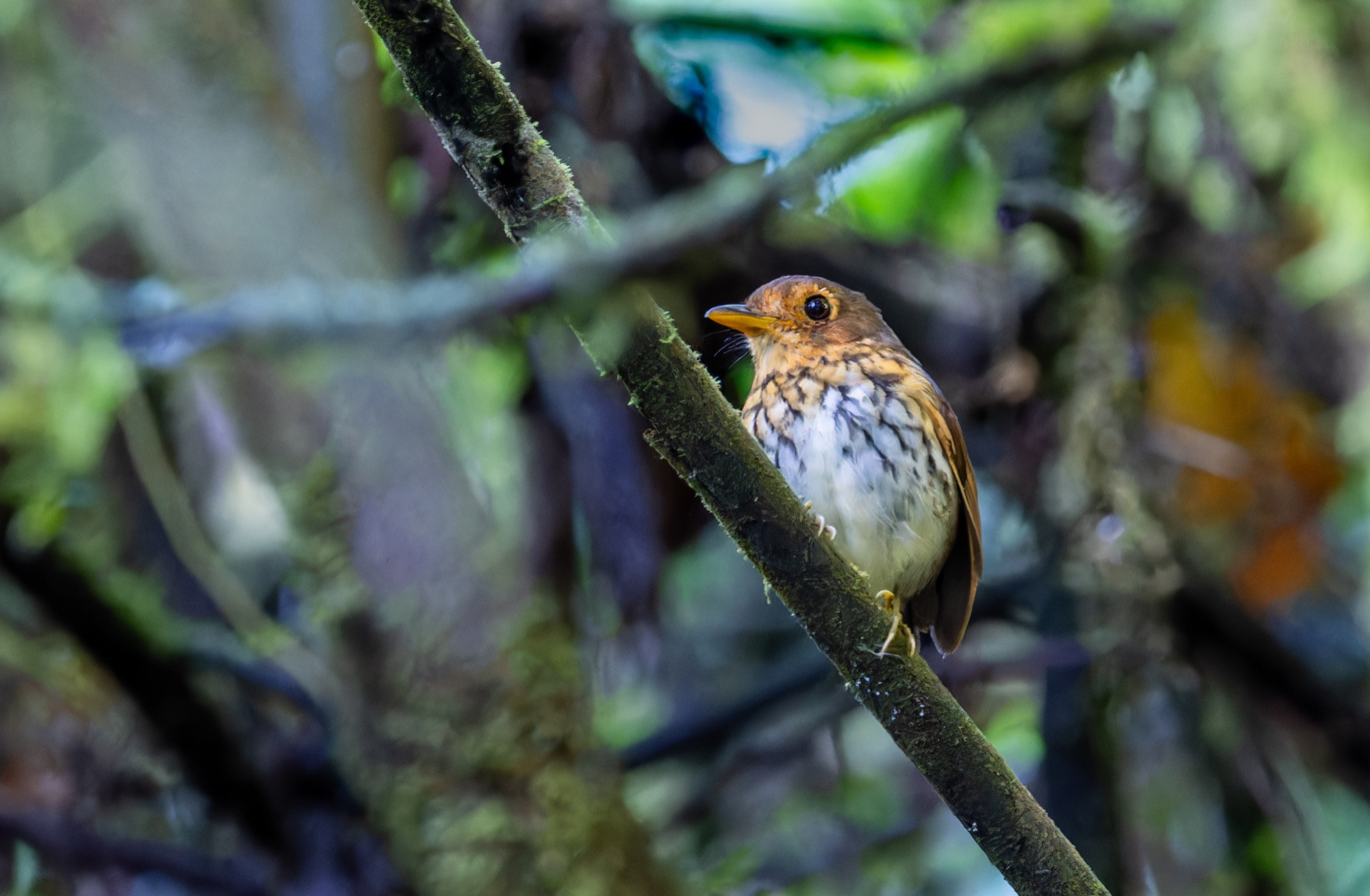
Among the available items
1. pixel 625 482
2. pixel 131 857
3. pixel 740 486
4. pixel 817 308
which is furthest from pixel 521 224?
pixel 131 857

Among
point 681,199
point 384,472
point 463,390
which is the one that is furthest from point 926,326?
point 384,472

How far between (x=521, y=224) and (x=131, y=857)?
2.50 m

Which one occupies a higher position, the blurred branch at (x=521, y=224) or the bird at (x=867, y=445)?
the blurred branch at (x=521, y=224)

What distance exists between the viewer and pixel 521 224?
1472mm

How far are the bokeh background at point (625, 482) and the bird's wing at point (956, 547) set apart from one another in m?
0.54

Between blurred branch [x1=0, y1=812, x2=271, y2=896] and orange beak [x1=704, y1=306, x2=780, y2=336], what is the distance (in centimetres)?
197

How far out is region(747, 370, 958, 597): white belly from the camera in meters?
2.51

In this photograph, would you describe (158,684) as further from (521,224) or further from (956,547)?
(521,224)

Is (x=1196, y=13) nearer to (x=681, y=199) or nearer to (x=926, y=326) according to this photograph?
(x=926, y=326)

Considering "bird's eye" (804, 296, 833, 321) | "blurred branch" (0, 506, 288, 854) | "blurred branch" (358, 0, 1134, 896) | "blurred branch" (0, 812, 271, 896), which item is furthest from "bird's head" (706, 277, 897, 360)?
"blurred branch" (0, 812, 271, 896)

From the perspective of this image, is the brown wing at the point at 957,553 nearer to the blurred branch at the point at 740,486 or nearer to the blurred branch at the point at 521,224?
the blurred branch at the point at 521,224

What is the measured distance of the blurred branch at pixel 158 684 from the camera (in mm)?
3109

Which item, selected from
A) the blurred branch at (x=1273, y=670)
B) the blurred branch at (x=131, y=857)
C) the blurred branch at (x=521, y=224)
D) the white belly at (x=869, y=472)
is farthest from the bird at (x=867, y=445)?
the blurred branch at (x=131, y=857)

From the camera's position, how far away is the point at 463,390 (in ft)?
12.0
